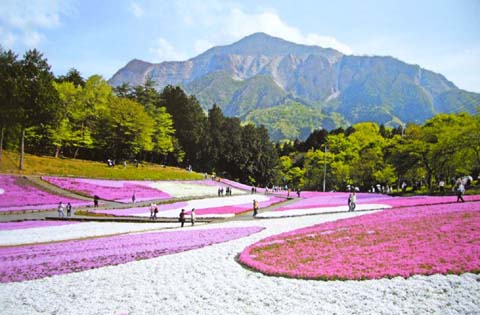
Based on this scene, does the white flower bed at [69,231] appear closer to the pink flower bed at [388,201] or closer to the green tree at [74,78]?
the pink flower bed at [388,201]

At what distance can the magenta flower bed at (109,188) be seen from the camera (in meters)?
54.7

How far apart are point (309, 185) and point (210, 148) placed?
2914 centimetres

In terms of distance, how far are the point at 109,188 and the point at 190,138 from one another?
177 ft

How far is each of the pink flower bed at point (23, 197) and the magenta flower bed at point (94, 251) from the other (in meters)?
20.7

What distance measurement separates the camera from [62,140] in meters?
84.6

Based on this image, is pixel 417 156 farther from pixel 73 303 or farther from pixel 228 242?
pixel 73 303

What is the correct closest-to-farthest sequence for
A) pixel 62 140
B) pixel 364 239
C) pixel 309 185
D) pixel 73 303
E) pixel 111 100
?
pixel 73 303 < pixel 364 239 < pixel 62 140 < pixel 111 100 < pixel 309 185

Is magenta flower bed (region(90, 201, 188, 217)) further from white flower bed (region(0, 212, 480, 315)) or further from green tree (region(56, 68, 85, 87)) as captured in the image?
green tree (region(56, 68, 85, 87))

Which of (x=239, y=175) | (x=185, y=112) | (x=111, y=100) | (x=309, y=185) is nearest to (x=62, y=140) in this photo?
(x=111, y=100)

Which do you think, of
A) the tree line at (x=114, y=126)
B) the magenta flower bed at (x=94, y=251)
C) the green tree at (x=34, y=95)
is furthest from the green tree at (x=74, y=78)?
the magenta flower bed at (x=94, y=251)

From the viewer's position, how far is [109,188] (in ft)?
190

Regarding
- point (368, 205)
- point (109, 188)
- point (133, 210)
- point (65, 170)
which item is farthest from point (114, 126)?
Result: point (368, 205)

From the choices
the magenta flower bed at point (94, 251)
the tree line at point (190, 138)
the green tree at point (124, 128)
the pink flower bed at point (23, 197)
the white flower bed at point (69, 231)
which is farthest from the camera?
the green tree at point (124, 128)

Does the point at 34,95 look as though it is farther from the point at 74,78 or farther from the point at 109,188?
the point at 74,78
